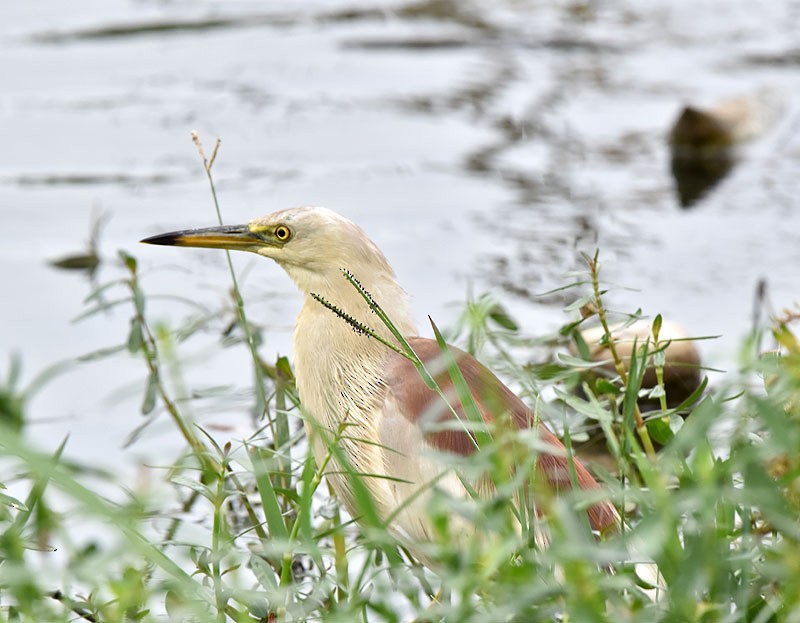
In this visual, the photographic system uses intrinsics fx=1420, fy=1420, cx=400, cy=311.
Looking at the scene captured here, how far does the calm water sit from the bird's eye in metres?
0.67

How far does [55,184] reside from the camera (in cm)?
573

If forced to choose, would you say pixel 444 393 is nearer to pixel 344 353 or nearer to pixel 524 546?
pixel 344 353

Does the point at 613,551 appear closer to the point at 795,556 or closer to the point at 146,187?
the point at 795,556

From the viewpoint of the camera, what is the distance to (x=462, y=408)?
8.25 ft

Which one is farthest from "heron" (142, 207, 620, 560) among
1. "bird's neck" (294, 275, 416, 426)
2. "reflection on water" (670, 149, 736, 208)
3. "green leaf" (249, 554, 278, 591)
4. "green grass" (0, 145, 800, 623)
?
"reflection on water" (670, 149, 736, 208)

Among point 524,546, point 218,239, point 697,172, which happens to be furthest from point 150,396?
point 697,172

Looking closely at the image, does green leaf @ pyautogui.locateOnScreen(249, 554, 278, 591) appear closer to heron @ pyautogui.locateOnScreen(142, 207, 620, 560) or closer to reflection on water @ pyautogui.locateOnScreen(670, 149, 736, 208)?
heron @ pyautogui.locateOnScreen(142, 207, 620, 560)

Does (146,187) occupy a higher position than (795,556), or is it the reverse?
(795,556)

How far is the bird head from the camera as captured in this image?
283 cm

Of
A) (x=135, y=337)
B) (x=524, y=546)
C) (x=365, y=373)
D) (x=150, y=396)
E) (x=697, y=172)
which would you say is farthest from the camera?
(x=697, y=172)

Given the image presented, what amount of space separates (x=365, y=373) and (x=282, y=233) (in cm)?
34

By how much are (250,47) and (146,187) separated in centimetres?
204

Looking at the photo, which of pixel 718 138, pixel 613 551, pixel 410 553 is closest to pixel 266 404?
pixel 410 553

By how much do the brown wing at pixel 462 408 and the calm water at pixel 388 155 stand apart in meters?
0.75
